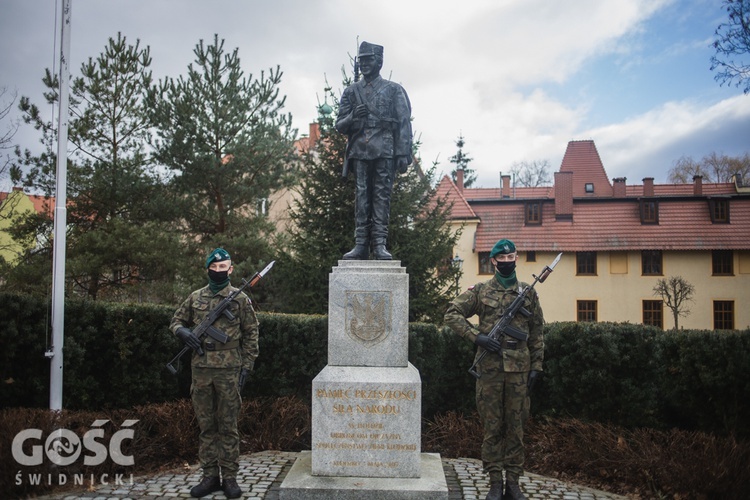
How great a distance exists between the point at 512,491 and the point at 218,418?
8.99 feet

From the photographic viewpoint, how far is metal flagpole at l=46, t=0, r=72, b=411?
635cm

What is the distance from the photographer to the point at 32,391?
674cm

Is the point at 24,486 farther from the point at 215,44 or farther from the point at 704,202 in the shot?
the point at 704,202

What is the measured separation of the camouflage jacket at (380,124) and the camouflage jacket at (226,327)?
1971 mm

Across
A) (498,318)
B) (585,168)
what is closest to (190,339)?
(498,318)

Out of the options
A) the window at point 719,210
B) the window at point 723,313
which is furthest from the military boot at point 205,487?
the window at point 719,210

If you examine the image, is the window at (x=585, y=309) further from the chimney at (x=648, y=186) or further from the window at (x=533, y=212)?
the chimney at (x=648, y=186)

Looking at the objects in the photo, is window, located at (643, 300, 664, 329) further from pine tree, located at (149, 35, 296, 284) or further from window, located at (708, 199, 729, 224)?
pine tree, located at (149, 35, 296, 284)

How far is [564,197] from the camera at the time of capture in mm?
30469

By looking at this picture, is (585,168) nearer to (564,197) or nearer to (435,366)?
(564,197)

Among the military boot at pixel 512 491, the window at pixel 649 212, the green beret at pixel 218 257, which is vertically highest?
the window at pixel 649 212

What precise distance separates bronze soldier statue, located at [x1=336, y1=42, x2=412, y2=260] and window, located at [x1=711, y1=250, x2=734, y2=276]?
28.8 m

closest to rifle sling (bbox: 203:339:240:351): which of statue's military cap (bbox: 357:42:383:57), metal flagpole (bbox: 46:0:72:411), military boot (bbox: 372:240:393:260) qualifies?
military boot (bbox: 372:240:393:260)

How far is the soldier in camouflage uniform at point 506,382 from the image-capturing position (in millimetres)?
5051
